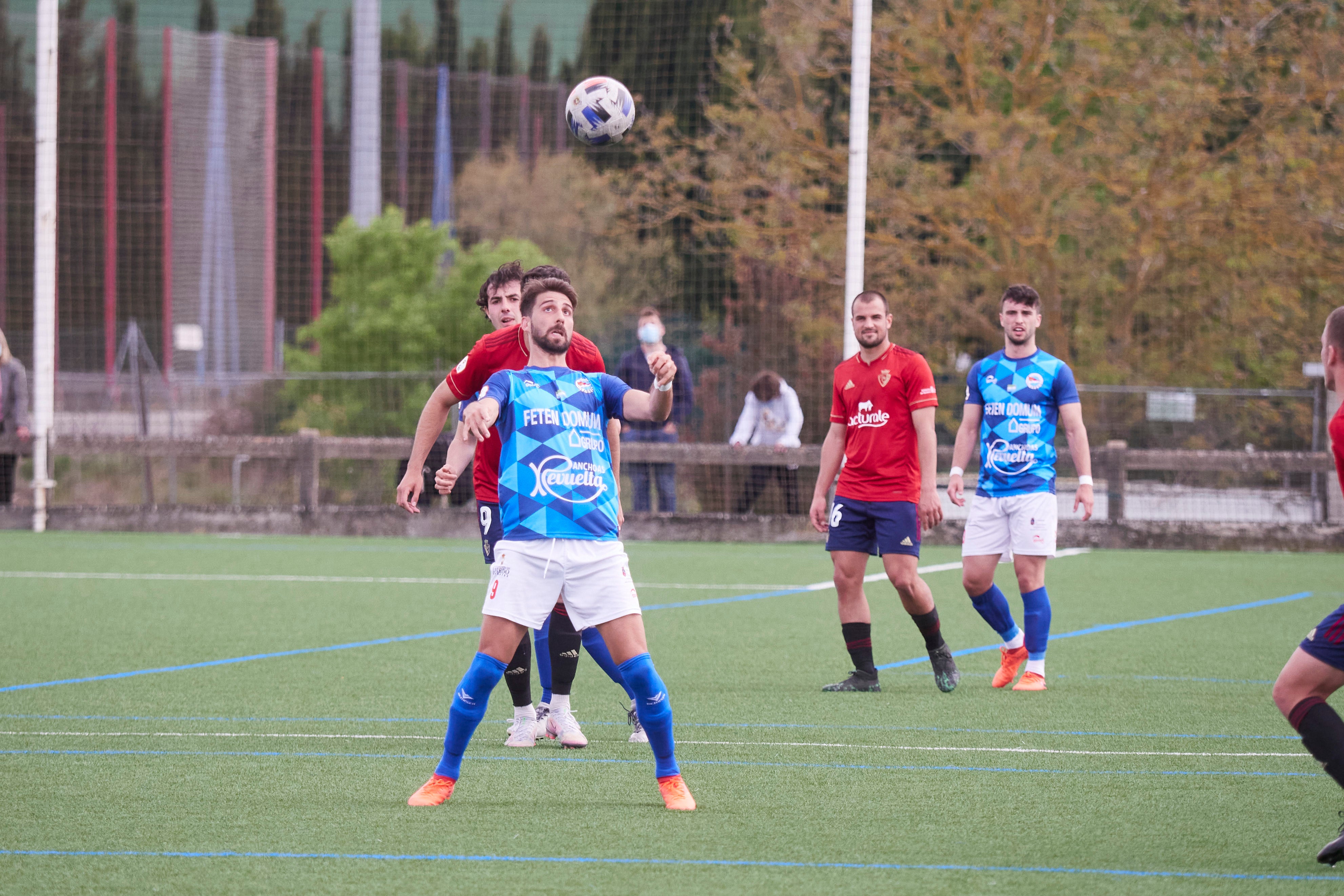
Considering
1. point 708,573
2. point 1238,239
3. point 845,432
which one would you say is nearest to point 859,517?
point 845,432

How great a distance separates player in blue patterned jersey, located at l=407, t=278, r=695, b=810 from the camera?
17.1 feet

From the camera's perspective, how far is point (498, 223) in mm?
38906

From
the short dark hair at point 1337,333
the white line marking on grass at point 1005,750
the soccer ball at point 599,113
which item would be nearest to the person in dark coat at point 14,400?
the soccer ball at point 599,113

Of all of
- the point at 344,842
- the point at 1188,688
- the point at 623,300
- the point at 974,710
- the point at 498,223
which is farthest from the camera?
the point at 498,223

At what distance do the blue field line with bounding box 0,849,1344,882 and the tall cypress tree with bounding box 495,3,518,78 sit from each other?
27.1 m

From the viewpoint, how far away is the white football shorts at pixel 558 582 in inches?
205

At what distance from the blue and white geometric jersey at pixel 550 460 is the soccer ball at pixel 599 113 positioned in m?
2.84

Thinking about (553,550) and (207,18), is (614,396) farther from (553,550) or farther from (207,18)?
(207,18)

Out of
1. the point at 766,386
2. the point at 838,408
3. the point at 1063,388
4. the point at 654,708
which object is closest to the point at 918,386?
the point at 838,408

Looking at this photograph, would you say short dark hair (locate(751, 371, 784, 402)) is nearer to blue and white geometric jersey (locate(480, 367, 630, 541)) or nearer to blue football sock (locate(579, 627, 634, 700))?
blue football sock (locate(579, 627, 634, 700))

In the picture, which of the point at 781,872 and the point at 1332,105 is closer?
the point at 781,872

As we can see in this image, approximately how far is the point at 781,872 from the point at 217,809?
200cm

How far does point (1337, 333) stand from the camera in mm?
4418

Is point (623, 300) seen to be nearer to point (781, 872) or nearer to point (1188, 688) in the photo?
point (1188, 688)
